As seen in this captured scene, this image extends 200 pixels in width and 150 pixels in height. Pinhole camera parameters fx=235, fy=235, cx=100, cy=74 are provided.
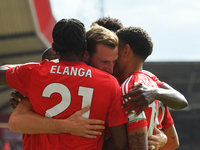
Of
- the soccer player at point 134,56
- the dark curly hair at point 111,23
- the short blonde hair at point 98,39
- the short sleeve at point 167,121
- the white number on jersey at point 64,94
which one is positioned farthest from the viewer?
the dark curly hair at point 111,23

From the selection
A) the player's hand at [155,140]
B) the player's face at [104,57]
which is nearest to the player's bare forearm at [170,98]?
the player's hand at [155,140]

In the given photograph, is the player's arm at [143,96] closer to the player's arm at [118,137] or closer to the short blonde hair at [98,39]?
the player's arm at [118,137]

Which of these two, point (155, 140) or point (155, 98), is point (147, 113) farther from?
point (155, 140)

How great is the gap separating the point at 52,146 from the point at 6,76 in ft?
2.72

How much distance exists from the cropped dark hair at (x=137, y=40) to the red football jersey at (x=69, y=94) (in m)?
0.69

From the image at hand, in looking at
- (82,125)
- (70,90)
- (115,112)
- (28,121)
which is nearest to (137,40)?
(115,112)

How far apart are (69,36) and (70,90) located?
51cm

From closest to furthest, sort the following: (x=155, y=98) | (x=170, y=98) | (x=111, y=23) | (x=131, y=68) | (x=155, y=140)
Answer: (x=155, y=98), (x=155, y=140), (x=170, y=98), (x=131, y=68), (x=111, y=23)

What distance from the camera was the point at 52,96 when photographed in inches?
84.7

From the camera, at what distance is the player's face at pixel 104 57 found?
2.45 meters

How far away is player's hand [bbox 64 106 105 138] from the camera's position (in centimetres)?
212

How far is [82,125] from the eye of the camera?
2135 millimetres

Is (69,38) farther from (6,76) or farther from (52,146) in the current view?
(52,146)

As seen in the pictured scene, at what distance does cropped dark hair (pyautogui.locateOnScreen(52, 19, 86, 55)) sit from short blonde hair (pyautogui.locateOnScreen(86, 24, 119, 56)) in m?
0.21
